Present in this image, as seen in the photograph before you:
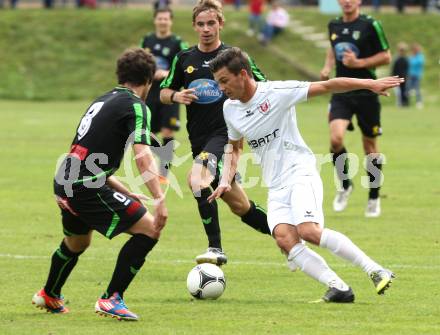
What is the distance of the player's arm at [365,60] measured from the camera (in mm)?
12805

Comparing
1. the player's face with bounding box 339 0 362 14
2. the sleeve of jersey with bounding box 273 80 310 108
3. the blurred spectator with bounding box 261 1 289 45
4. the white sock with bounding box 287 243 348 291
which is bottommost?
the blurred spectator with bounding box 261 1 289 45

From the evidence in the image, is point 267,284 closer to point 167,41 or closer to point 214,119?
point 214,119

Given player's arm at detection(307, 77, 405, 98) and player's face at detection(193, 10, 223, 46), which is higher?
player's arm at detection(307, 77, 405, 98)

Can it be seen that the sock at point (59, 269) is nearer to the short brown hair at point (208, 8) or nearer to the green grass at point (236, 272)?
the green grass at point (236, 272)

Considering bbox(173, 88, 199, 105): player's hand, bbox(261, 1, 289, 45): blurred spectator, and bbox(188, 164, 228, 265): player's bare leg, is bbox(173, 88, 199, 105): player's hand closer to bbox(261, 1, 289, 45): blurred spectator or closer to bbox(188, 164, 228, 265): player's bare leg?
bbox(188, 164, 228, 265): player's bare leg

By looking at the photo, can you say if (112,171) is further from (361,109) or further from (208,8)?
(361,109)

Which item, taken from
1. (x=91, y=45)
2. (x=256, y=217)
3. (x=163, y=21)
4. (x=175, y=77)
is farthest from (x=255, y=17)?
(x=256, y=217)

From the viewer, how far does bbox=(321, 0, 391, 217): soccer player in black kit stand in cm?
1315

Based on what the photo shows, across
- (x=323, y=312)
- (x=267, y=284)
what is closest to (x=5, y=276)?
(x=267, y=284)

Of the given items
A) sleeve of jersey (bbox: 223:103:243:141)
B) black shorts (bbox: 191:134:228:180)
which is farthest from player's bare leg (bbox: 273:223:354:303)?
black shorts (bbox: 191:134:228:180)

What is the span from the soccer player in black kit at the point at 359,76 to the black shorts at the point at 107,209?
20.0ft

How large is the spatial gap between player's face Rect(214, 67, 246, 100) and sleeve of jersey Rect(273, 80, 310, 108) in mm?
297

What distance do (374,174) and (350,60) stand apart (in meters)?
1.57

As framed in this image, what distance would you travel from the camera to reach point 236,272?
9.53m
